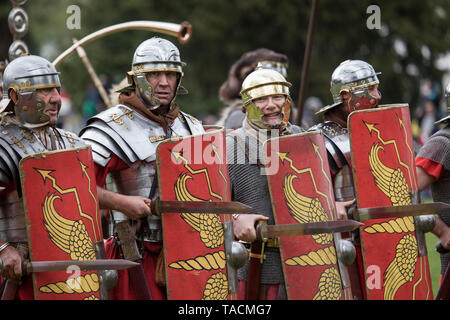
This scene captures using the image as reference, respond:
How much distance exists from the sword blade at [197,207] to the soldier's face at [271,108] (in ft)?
2.34

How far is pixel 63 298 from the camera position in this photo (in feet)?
17.6

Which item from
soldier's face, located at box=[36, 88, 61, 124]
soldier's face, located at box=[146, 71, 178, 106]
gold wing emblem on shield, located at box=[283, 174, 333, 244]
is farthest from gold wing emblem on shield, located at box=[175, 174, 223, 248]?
soldier's face, located at box=[36, 88, 61, 124]

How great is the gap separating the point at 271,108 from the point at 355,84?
934mm

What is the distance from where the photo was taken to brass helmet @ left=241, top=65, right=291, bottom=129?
6.24m

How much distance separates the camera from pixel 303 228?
578 cm

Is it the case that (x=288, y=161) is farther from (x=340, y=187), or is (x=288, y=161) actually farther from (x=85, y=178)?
(x=85, y=178)

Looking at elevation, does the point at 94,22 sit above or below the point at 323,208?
above

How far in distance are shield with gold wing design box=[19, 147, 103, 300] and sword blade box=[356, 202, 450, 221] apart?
71.3 inches

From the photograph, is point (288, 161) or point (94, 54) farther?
point (94, 54)

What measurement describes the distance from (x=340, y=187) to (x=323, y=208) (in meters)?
0.70

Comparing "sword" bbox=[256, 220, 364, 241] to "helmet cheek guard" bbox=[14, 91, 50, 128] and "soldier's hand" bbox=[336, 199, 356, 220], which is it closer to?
"soldier's hand" bbox=[336, 199, 356, 220]
